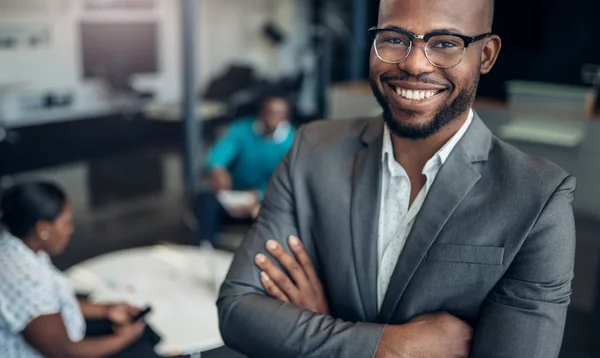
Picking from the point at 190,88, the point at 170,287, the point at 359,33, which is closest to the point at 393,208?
the point at 170,287

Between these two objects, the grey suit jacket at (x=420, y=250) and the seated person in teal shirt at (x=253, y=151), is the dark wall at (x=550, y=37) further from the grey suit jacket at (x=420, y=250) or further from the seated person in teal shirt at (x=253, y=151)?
the grey suit jacket at (x=420, y=250)

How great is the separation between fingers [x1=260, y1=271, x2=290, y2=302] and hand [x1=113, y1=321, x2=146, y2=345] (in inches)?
37.0

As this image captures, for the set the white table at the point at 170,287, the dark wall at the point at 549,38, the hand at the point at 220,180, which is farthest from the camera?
the dark wall at the point at 549,38

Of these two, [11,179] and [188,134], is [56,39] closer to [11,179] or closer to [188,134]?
[11,179]

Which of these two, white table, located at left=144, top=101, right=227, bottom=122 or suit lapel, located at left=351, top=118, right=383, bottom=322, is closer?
suit lapel, located at left=351, top=118, right=383, bottom=322

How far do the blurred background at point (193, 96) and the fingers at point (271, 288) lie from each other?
1.00 m

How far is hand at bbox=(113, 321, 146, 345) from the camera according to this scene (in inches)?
83.0

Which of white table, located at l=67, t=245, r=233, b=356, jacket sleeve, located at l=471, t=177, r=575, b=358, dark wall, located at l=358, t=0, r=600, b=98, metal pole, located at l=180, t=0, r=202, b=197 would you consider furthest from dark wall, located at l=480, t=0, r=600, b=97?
jacket sleeve, located at l=471, t=177, r=575, b=358

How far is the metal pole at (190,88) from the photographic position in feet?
17.7

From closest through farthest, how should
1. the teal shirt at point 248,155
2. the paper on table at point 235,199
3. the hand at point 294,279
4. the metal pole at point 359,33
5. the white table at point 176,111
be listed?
the hand at point 294,279 → the paper on table at point 235,199 → the teal shirt at point 248,155 → the metal pole at point 359,33 → the white table at point 176,111

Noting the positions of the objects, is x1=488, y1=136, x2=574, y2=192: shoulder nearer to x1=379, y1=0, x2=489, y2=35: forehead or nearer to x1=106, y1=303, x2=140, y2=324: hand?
x1=379, y1=0, x2=489, y2=35: forehead

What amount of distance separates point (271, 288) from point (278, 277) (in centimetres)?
3

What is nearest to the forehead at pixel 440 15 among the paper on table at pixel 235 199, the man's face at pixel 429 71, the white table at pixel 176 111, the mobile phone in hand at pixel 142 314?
the man's face at pixel 429 71

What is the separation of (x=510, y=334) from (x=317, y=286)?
0.43 m
